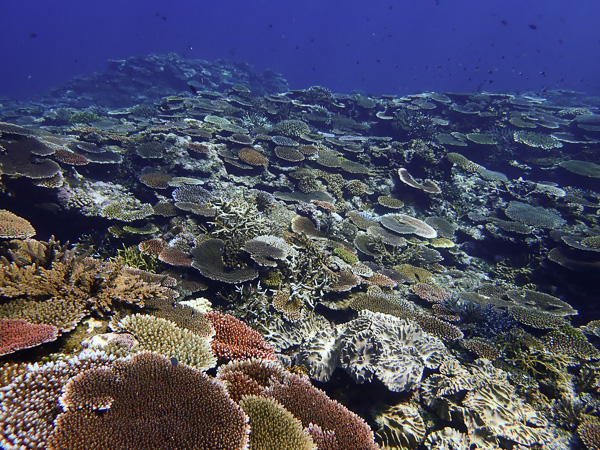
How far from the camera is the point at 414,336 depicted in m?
4.08

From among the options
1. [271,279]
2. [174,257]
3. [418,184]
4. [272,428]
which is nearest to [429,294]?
[271,279]

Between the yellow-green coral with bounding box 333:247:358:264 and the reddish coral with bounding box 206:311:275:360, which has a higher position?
the yellow-green coral with bounding box 333:247:358:264

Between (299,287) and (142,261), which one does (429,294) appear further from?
(142,261)

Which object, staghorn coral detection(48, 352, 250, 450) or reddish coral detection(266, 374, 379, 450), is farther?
reddish coral detection(266, 374, 379, 450)

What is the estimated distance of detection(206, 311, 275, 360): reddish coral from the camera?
341cm

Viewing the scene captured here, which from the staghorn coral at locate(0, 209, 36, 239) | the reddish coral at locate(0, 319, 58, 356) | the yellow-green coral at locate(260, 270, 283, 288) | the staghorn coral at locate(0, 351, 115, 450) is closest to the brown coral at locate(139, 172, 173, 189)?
the staghorn coral at locate(0, 209, 36, 239)

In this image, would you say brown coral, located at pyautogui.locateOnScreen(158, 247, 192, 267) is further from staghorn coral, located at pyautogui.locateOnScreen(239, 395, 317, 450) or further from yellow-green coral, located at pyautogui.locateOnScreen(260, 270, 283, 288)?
staghorn coral, located at pyautogui.locateOnScreen(239, 395, 317, 450)

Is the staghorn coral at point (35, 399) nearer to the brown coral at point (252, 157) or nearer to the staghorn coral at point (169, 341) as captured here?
the staghorn coral at point (169, 341)

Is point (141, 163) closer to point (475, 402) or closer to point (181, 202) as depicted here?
point (181, 202)

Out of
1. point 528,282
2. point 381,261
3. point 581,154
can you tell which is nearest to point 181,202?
point 381,261

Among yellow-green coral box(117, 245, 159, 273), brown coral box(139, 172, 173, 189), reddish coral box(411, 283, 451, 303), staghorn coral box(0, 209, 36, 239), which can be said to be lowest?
yellow-green coral box(117, 245, 159, 273)

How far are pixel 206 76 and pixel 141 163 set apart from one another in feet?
85.9

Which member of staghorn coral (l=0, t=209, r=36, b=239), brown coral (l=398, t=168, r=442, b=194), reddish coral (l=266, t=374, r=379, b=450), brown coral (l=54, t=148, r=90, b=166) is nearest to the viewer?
reddish coral (l=266, t=374, r=379, b=450)

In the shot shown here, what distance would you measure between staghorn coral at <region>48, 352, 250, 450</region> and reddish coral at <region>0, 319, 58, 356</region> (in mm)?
611
